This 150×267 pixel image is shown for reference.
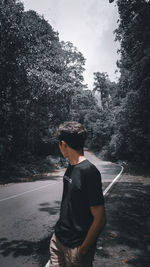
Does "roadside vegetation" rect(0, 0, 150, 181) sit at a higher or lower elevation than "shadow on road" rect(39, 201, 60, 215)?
higher

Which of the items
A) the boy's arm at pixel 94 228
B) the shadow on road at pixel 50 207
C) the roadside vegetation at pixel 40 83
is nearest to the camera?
the boy's arm at pixel 94 228

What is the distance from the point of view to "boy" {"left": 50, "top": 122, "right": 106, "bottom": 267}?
6.62 feet

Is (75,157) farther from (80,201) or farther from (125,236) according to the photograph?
(125,236)

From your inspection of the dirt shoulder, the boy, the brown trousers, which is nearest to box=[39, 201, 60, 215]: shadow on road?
the dirt shoulder

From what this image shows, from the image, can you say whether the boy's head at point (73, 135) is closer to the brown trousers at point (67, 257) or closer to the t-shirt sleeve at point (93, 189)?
the t-shirt sleeve at point (93, 189)

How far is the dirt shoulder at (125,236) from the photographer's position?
13.9ft

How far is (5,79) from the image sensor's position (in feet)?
57.2

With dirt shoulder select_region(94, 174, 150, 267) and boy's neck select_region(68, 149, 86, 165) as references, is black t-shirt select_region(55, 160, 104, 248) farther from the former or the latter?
dirt shoulder select_region(94, 174, 150, 267)

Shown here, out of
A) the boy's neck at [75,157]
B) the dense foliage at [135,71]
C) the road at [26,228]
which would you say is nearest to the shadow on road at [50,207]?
the road at [26,228]

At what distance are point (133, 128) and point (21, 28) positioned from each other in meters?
14.5

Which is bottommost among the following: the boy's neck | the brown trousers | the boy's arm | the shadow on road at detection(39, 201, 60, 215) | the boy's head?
the shadow on road at detection(39, 201, 60, 215)

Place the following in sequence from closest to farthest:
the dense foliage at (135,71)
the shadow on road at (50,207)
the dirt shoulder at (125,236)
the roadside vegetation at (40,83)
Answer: the dirt shoulder at (125,236), the shadow on road at (50,207), the dense foliage at (135,71), the roadside vegetation at (40,83)

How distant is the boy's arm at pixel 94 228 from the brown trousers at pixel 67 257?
3.1 inches

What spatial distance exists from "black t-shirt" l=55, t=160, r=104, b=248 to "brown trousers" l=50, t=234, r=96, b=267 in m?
0.06
